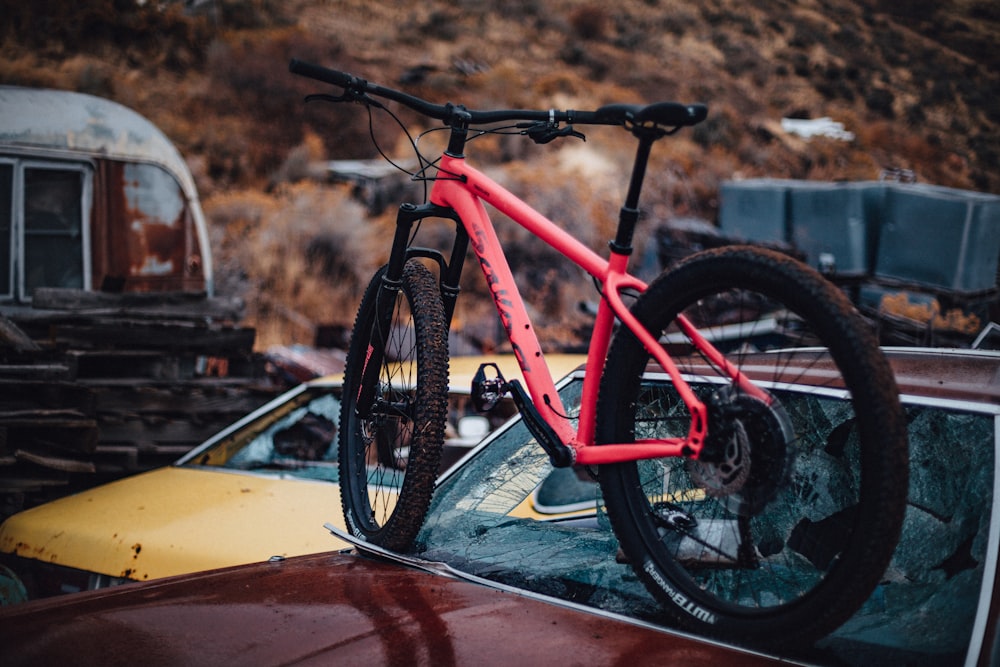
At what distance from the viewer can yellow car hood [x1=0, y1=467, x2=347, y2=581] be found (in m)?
3.35

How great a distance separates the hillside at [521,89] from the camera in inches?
618

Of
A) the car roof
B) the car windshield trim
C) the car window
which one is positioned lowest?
the car window

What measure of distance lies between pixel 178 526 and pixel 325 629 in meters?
2.11

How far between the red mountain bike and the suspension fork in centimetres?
2

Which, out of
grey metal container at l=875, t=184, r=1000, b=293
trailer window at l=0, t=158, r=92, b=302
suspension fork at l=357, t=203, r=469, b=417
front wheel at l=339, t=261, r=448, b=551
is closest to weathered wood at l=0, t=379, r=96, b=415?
trailer window at l=0, t=158, r=92, b=302

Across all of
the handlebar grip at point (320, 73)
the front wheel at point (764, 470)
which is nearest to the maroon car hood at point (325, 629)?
the front wheel at point (764, 470)

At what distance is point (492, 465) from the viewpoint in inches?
113

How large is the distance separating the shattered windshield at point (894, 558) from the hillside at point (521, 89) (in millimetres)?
8344

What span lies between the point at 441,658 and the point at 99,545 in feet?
7.89

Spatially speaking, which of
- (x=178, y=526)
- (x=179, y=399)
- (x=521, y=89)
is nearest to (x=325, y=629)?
(x=178, y=526)

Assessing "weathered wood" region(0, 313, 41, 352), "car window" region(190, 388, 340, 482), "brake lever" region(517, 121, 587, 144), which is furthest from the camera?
"weathered wood" region(0, 313, 41, 352)

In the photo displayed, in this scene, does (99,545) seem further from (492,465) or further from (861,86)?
(861,86)

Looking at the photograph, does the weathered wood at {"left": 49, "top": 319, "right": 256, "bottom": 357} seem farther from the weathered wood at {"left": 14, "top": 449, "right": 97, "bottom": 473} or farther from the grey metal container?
the grey metal container

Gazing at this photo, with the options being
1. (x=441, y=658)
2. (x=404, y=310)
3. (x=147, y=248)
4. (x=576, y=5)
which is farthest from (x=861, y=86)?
(x=441, y=658)
